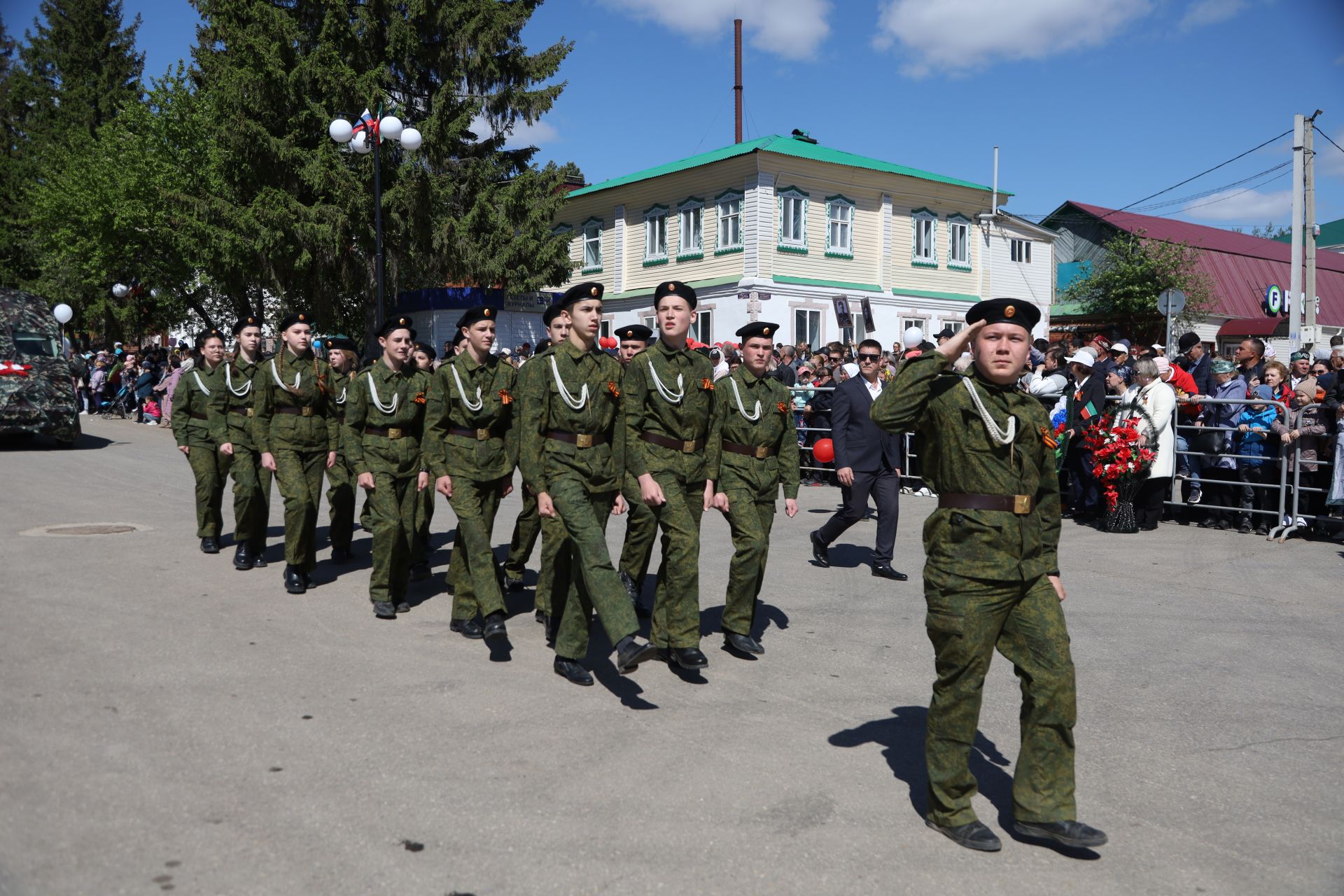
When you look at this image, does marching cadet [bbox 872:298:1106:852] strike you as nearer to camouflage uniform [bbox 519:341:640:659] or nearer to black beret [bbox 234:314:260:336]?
camouflage uniform [bbox 519:341:640:659]

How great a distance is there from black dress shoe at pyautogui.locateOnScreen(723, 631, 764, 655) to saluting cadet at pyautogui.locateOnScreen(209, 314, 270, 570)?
4.69 metres

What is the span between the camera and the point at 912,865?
12.6ft

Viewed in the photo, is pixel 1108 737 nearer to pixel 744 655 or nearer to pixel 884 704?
pixel 884 704

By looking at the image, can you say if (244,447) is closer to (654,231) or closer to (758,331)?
A: (758,331)

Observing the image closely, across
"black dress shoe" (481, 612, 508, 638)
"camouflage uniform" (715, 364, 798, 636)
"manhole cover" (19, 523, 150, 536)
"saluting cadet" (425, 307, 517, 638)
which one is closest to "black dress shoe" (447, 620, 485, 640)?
"saluting cadet" (425, 307, 517, 638)

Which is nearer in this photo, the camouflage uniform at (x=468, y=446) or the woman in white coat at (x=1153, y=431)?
the camouflage uniform at (x=468, y=446)

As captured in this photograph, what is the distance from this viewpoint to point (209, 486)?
406 inches

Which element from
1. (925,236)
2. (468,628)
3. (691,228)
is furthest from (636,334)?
(925,236)

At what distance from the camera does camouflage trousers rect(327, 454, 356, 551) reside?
31.0 feet

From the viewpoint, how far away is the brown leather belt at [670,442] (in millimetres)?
6477

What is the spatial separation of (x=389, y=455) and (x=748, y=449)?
9.00 ft

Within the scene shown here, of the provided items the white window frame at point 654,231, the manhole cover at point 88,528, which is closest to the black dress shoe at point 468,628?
→ the manhole cover at point 88,528

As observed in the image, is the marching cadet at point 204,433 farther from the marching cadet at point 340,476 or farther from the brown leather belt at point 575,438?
the brown leather belt at point 575,438

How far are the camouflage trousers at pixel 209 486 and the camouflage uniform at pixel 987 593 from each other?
7.94m
